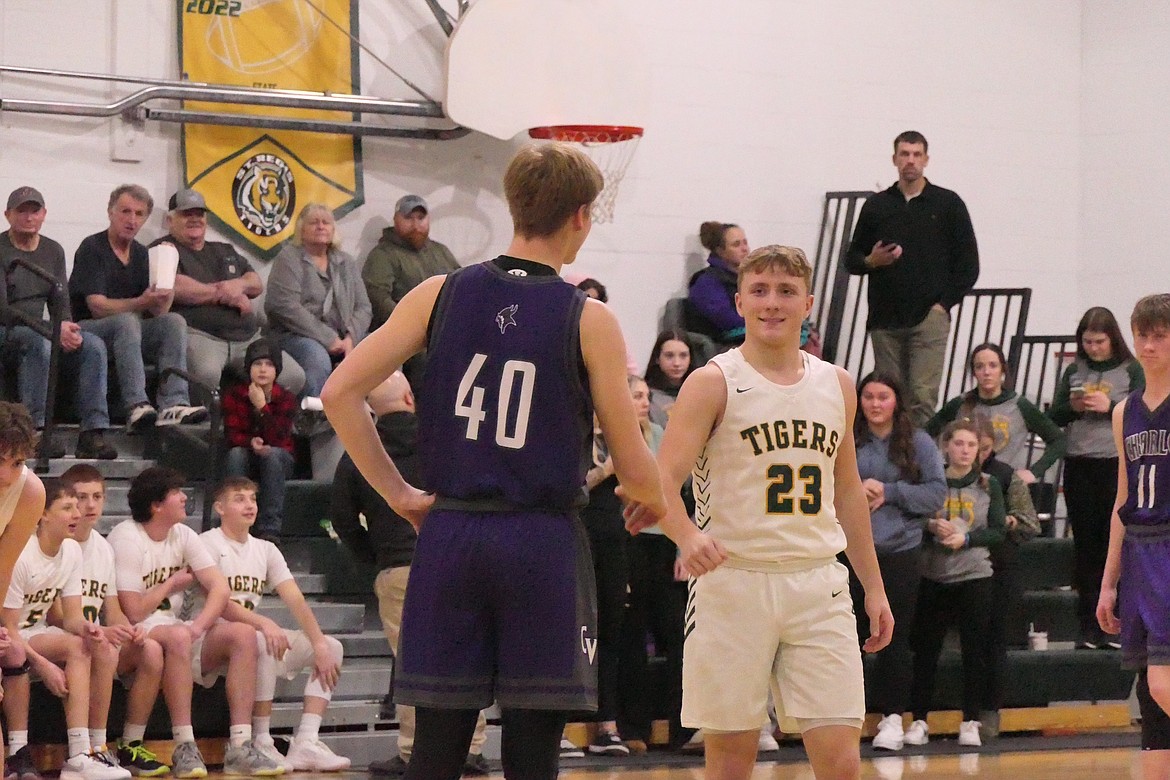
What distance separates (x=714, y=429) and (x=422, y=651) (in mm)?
1388

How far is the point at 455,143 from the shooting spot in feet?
35.5

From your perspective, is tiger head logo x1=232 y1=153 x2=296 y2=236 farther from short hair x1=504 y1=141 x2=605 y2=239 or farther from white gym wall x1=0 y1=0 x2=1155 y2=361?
short hair x1=504 y1=141 x2=605 y2=239

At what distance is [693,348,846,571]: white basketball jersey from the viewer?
163 inches

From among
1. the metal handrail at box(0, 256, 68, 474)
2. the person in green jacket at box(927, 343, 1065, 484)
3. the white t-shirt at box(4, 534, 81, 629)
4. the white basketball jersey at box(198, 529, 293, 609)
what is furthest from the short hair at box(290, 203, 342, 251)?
the person in green jacket at box(927, 343, 1065, 484)

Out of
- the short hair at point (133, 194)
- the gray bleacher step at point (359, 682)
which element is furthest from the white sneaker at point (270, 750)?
the short hair at point (133, 194)

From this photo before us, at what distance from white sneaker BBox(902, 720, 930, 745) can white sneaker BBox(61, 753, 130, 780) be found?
4.21m

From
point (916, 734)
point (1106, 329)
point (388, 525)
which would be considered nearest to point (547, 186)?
point (388, 525)

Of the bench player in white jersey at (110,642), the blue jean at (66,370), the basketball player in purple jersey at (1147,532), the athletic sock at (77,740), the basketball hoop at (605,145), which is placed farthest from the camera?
the basketball hoop at (605,145)

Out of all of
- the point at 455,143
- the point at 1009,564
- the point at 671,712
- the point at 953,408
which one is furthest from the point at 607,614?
the point at 455,143

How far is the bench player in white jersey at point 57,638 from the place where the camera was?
6.55 meters

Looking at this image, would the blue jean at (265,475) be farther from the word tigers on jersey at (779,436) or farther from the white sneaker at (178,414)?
the word tigers on jersey at (779,436)

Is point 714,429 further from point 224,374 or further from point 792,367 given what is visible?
point 224,374

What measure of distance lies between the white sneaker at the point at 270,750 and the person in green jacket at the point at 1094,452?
5.20 meters

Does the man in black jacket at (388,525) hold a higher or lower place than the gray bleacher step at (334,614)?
higher
